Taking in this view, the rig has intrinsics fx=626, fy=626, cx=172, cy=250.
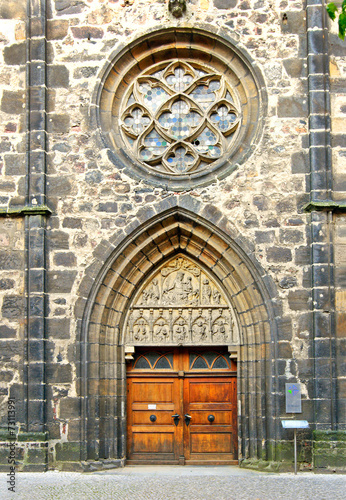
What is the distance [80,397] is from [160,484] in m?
1.73

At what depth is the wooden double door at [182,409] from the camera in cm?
960

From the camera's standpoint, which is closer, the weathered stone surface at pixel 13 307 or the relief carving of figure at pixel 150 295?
the weathered stone surface at pixel 13 307

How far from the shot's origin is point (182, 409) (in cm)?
968

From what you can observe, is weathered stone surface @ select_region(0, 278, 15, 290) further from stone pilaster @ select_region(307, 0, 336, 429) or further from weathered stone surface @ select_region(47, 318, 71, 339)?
stone pilaster @ select_region(307, 0, 336, 429)

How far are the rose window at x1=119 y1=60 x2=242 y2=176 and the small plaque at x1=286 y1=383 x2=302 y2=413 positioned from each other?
142 inches

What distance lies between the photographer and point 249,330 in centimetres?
936

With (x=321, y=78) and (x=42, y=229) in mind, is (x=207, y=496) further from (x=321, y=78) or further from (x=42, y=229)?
(x=321, y=78)

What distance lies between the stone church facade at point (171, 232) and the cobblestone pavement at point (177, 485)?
0.36 meters

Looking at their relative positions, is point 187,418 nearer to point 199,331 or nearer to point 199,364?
point 199,364

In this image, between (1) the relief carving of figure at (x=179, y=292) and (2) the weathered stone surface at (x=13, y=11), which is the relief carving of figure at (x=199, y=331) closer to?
(1) the relief carving of figure at (x=179, y=292)

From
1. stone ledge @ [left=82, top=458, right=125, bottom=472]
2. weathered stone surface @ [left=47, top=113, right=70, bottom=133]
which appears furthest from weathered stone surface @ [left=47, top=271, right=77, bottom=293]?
stone ledge @ [left=82, top=458, right=125, bottom=472]

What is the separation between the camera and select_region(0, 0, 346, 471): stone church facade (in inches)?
352

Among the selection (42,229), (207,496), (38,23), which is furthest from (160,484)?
(38,23)

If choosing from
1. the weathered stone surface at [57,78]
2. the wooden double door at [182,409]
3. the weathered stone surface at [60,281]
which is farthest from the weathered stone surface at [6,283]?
the weathered stone surface at [57,78]
